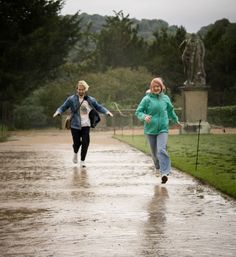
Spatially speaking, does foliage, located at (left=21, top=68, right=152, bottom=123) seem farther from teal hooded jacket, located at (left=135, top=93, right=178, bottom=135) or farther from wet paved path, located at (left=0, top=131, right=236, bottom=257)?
teal hooded jacket, located at (left=135, top=93, right=178, bottom=135)

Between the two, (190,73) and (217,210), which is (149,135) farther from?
(190,73)

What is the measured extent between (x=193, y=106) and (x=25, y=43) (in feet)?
42.6

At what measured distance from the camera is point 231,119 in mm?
38750

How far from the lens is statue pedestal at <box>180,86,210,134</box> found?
2977 cm

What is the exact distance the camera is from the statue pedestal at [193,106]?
1172 inches

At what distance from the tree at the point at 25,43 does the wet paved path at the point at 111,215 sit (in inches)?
1009

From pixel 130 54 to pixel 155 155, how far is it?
54980 mm

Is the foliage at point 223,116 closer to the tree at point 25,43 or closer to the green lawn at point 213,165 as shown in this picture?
the tree at point 25,43

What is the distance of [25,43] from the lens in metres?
38.6

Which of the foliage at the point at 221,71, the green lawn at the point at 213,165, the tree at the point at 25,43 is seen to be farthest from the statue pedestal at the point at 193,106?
the foliage at the point at 221,71

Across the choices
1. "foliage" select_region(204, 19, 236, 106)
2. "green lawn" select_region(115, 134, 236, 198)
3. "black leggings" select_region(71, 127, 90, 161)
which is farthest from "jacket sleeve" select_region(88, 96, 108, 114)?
"foliage" select_region(204, 19, 236, 106)

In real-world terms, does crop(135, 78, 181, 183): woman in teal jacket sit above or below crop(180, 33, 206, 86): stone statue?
below

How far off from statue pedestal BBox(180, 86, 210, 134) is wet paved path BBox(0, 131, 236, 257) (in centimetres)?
1708

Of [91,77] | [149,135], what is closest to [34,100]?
[91,77]
